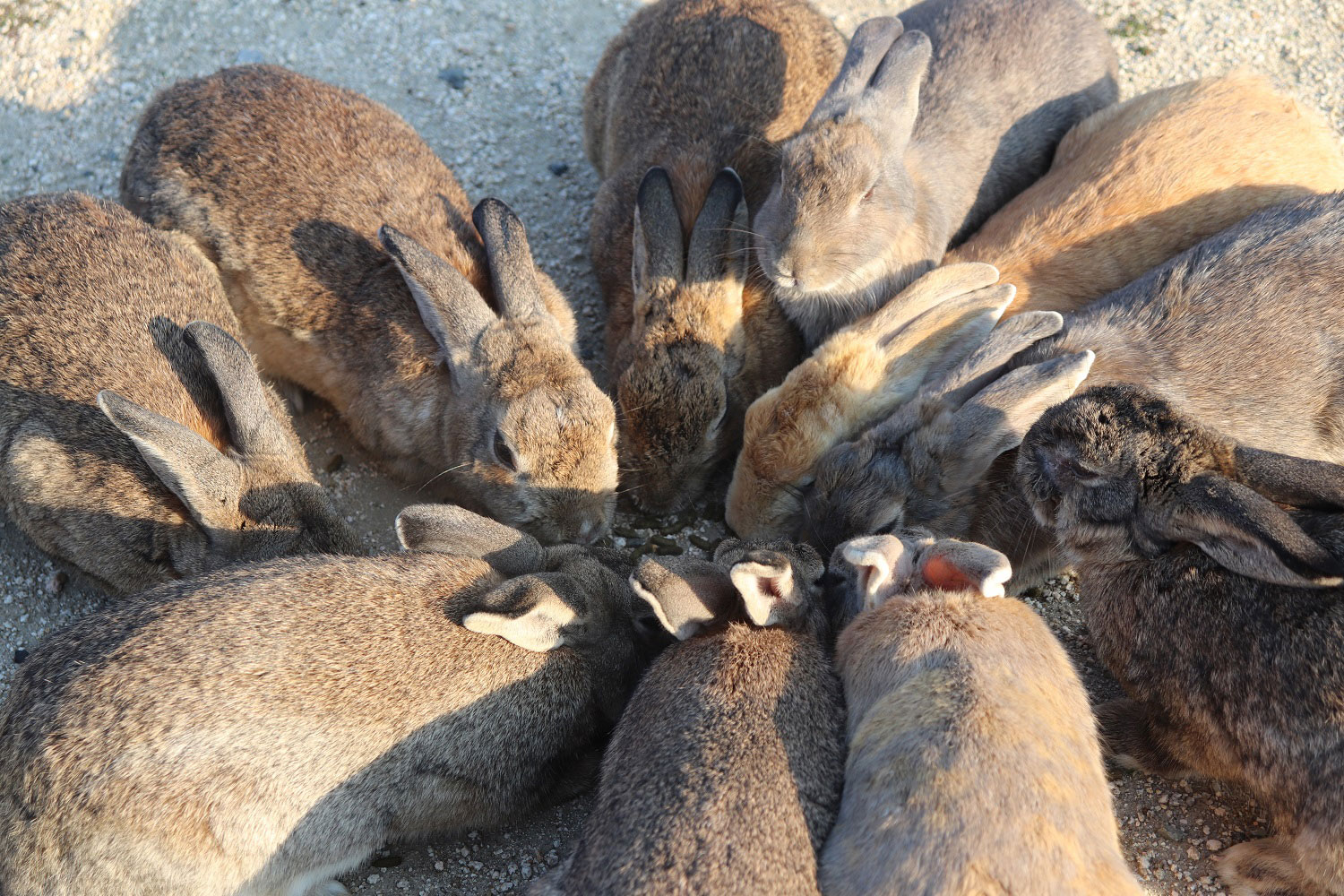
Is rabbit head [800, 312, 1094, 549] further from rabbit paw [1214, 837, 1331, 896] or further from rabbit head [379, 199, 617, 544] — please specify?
rabbit paw [1214, 837, 1331, 896]

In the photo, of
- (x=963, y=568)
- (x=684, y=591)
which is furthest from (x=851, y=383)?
(x=684, y=591)

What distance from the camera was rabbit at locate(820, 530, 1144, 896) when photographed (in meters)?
3.54

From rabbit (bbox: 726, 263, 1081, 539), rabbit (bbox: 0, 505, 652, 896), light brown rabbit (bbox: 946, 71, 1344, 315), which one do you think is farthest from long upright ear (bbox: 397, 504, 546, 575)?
light brown rabbit (bbox: 946, 71, 1344, 315)

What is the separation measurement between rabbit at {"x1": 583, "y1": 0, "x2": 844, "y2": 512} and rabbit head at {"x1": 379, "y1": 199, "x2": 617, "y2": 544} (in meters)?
0.40

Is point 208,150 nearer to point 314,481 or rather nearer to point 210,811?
point 314,481

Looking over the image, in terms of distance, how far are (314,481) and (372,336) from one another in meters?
0.98

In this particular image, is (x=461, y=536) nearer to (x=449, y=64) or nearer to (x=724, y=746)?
(x=724, y=746)

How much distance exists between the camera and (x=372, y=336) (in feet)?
19.9

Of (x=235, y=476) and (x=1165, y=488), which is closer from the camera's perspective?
(x=1165, y=488)

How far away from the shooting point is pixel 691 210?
6.55 metres

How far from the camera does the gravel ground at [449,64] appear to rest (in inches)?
301

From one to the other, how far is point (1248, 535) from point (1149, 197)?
2.64 meters

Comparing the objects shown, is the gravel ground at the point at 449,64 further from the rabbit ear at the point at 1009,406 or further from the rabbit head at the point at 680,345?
the rabbit ear at the point at 1009,406

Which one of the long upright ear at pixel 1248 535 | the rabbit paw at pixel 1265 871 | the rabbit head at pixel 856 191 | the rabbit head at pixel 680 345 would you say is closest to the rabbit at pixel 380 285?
the rabbit head at pixel 680 345
